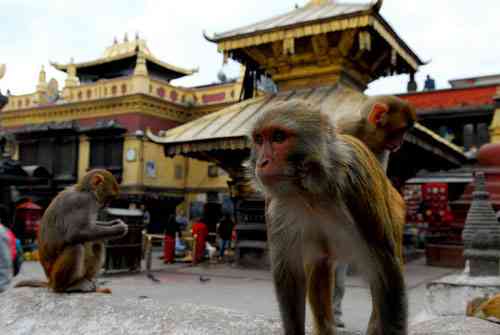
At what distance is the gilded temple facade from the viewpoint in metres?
17.3

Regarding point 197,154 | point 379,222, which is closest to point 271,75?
point 197,154

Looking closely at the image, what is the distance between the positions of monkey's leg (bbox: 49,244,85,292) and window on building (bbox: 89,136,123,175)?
14490 millimetres

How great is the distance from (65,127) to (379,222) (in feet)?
59.9

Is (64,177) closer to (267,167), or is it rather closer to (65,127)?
(65,127)

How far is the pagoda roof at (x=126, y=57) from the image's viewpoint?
69.6 feet

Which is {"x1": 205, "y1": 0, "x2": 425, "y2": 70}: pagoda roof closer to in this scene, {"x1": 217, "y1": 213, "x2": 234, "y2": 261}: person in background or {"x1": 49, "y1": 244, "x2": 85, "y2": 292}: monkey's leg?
{"x1": 217, "y1": 213, "x2": 234, "y2": 261}: person in background

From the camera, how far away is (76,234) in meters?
3.29

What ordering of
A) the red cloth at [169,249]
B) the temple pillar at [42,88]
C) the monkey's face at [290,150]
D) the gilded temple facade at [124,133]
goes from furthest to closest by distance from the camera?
1. the temple pillar at [42,88]
2. the gilded temple facade at [124,133]
3. the red cloth at [169,249]
4. the monkey's face at [290,150]

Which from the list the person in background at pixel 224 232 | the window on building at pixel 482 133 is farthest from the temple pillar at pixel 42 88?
the window on building at pixel 482 133

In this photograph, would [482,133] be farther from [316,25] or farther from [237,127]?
[237,127]

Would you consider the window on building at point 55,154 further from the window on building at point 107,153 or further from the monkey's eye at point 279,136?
the monkey's eye at point 279,136

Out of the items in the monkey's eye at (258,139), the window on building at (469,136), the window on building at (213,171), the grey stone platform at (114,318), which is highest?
the window on building at (469,136)

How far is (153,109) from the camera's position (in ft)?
57.5

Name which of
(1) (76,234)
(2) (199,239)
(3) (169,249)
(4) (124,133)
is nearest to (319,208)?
(1) (76,234)
